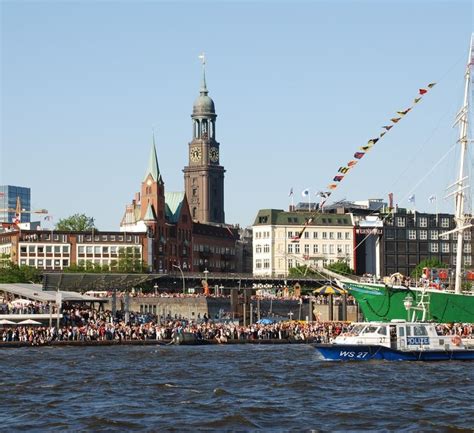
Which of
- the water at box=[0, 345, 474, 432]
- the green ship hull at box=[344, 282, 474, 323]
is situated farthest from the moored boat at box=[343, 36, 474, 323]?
the water at box=[0, 345, 474, 432]

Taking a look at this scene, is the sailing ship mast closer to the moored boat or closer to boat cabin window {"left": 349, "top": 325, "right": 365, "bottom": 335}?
the moored boat

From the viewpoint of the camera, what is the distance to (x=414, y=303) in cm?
12419

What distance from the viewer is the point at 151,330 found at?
418ft

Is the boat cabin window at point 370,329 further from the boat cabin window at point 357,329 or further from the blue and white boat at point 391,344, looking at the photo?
the boat cabin window at point 357,329

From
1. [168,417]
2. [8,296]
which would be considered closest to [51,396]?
[168,417]

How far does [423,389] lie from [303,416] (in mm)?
13345

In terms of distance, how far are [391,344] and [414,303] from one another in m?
36.3

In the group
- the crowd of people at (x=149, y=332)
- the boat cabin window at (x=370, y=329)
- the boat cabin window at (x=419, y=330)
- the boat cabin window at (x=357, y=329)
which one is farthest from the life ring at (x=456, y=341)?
the crowd of people at (x=149, y=332)

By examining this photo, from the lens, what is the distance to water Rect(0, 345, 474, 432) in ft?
194

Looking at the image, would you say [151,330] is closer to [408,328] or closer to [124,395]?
[408,328]

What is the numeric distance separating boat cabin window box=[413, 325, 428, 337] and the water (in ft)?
6.51

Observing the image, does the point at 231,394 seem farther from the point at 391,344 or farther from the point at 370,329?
the point at 391,344

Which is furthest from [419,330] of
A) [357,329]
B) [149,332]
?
[149,332]

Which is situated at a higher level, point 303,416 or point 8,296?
point 8,296
